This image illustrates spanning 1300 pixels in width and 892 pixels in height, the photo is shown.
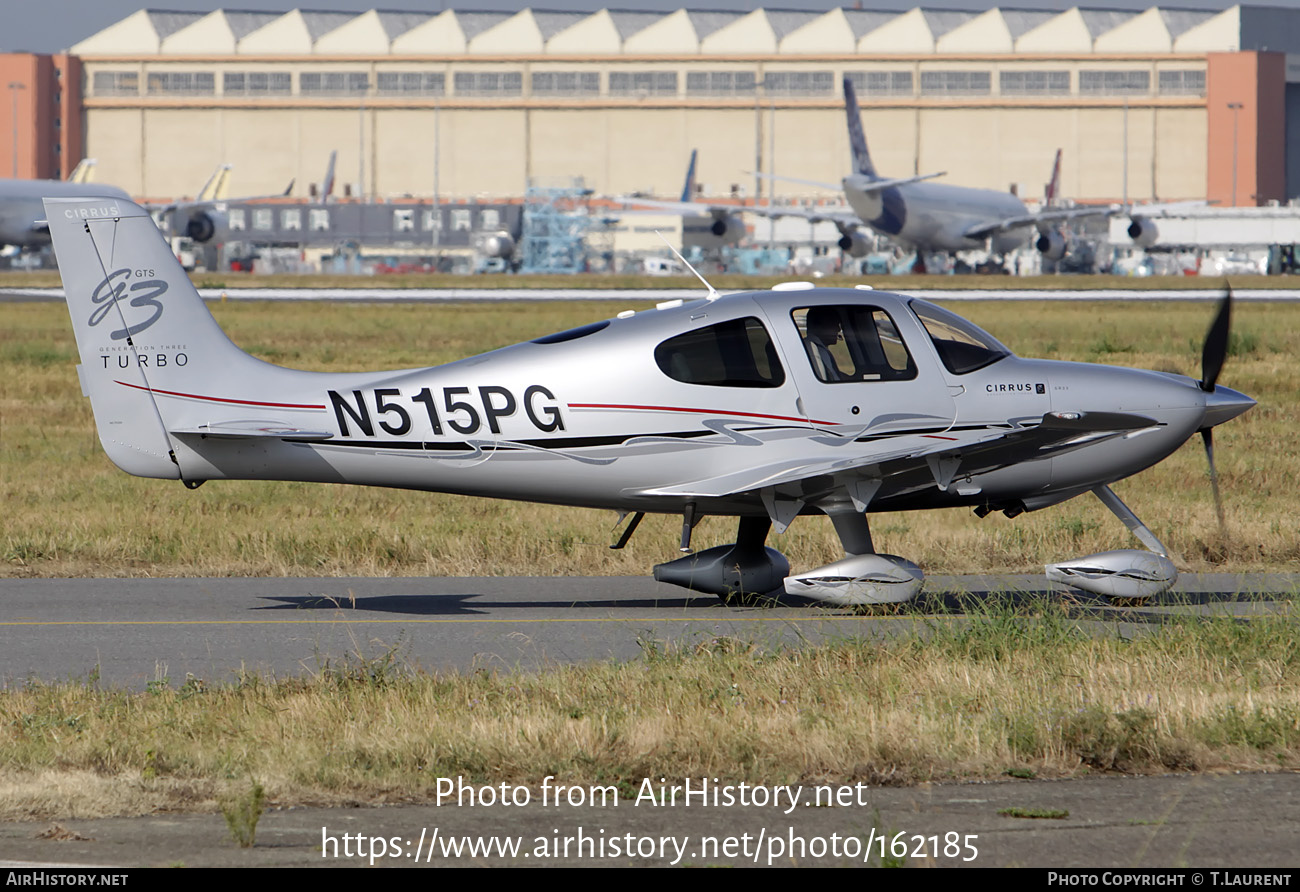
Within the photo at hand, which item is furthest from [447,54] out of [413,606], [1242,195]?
[413,606]

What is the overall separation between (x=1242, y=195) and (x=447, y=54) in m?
66.1

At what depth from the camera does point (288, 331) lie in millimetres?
40688

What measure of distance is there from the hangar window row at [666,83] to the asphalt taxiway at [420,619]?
122 meters

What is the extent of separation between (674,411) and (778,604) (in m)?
1.84

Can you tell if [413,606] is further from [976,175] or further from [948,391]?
[976,175]

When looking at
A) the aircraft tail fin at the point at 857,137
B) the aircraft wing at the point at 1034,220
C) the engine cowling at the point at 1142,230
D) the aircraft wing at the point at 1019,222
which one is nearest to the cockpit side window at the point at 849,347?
the aircraft wing at the point at 1034,220

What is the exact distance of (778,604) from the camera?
38.2 feet

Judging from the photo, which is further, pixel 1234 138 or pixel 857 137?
pixel 1234 138

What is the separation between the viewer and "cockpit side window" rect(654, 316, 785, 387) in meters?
10.8

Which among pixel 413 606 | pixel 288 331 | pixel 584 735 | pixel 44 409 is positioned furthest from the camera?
pixel 288 331

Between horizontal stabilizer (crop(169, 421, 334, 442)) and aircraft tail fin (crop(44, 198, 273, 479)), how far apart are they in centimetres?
18

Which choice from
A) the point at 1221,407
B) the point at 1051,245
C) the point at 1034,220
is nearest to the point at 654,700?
the point at 1221,407

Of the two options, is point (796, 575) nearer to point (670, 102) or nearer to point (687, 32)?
point (670, 102)
